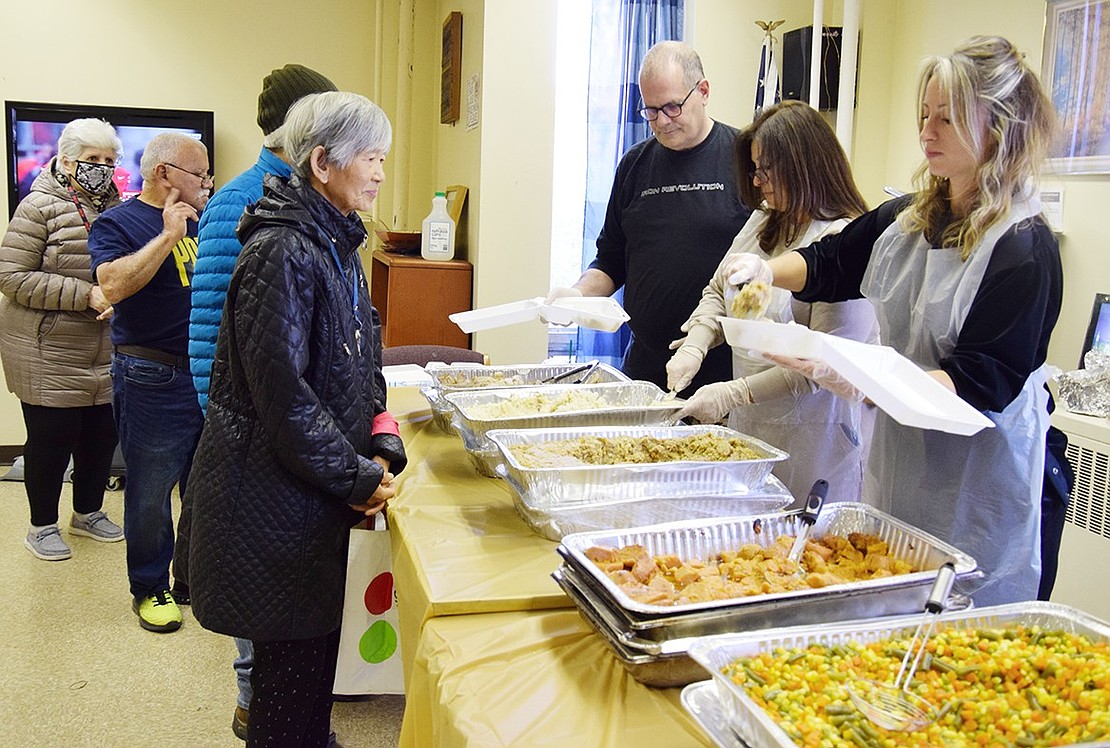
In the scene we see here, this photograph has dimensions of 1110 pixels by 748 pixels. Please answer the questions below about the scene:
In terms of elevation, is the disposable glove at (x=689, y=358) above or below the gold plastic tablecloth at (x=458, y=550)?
above

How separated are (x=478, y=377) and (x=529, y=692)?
153 centimetres

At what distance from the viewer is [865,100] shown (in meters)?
4.05

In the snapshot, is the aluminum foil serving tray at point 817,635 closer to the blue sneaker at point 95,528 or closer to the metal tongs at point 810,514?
the metal tongs at point 810,514

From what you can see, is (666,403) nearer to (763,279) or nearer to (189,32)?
(763,279)

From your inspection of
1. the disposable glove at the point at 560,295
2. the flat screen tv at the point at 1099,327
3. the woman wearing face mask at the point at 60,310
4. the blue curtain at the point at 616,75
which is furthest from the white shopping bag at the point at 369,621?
Answer: the flat screen tv at the point at 1099,327

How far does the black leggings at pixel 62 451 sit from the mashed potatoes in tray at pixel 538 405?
6.45 ft

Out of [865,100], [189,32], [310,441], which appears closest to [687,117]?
[310,441]

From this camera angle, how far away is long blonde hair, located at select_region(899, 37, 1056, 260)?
1410 mm

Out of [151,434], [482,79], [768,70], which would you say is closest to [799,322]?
[151,434]

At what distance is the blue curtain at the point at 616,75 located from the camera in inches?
157

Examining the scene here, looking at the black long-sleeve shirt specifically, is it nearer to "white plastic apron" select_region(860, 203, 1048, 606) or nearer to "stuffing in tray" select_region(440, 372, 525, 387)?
"white plastic apron" select_region(860, 203, 1048, 606)

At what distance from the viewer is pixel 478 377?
2.57 m

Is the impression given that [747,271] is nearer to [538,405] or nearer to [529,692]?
[538,405]

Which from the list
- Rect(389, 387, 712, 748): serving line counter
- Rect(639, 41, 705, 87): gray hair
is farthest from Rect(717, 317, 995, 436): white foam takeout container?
Rect(639, 41, 705, 87): gray hair
